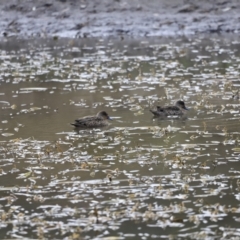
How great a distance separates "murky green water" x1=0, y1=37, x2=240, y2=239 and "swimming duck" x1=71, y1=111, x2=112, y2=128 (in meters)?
0.25

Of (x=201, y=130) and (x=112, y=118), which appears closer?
(x=201, y=130)

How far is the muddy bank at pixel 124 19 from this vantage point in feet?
123

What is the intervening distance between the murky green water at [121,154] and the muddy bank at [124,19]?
35.5ft

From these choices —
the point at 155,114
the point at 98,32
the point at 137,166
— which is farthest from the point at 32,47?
the point at 137,166

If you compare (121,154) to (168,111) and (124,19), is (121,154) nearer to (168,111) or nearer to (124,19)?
(168,111)

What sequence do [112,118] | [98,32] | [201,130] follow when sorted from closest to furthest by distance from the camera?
[201,130] → [112,118] → [98,32]

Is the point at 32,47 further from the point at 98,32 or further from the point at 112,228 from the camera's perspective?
the point at 112,228

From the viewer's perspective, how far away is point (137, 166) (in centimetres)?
1306

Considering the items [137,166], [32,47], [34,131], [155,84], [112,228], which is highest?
[32,47]

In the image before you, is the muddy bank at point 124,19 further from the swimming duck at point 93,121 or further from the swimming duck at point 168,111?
the swimming duck at point 93,121

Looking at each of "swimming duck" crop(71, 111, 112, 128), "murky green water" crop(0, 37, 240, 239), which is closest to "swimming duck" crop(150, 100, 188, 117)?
"murky green water" crop(0, 37, 240, 239)

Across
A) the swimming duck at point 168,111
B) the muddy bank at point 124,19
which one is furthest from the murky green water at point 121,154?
the muddy bank at point 124,19

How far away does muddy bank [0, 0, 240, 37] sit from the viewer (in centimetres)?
3744

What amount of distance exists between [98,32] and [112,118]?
20.5 metres
